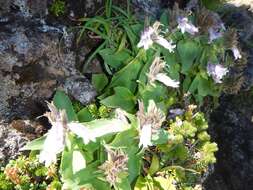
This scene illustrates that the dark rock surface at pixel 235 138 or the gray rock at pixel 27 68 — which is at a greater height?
the gray rock at pixel 27 68

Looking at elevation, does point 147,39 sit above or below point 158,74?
above

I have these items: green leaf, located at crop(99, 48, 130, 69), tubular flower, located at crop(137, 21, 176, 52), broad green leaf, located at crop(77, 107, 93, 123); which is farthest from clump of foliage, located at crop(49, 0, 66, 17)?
broad green leaf, located at crop(77, 107, 93, 123)

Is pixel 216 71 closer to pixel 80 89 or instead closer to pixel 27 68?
pixel 80 89

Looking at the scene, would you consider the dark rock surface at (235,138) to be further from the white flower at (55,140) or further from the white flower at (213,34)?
the white flower at (55,140)

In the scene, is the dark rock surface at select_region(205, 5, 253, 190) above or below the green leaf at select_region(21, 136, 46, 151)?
below

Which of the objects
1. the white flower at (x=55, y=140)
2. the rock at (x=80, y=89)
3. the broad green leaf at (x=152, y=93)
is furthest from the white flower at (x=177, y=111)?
the white flower at (x=55, y=140)

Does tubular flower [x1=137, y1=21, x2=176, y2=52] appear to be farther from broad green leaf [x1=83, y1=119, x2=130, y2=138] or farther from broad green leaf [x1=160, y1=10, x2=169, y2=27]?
broad green leaf [x1=83, y1=119, x2=130, y2=138]

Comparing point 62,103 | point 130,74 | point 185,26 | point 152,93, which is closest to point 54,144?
point 62,103
